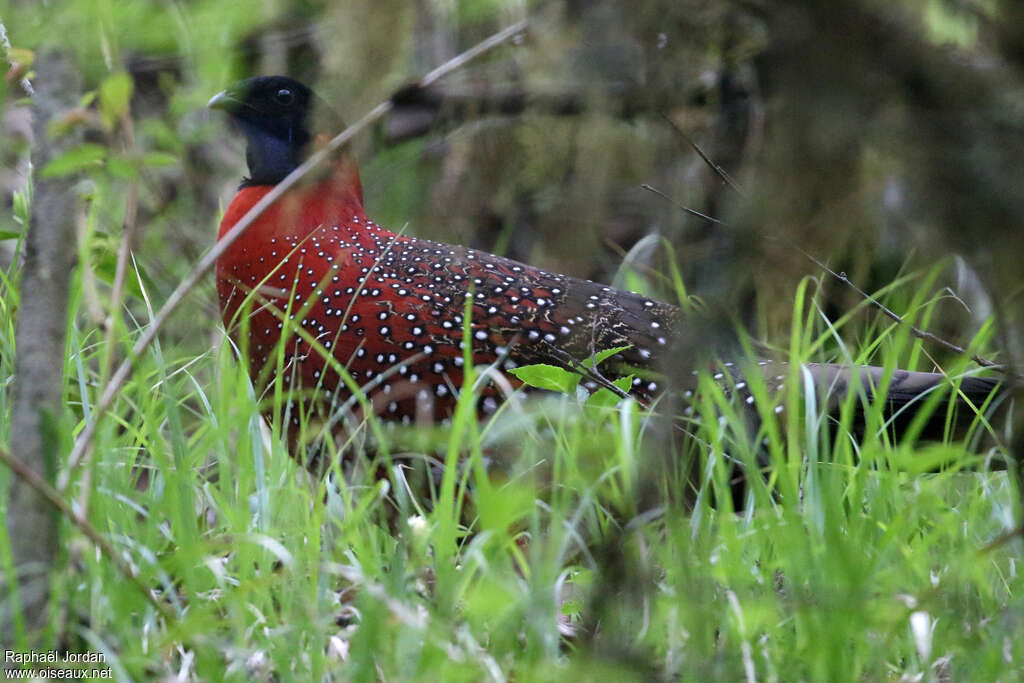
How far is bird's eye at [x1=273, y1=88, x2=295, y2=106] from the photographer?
3898mm

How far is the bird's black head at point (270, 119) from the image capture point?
384 cm

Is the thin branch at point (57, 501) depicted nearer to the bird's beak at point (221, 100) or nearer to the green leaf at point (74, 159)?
the green leaf at point (74, 159)

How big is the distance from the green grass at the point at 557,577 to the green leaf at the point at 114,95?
0.57 meters

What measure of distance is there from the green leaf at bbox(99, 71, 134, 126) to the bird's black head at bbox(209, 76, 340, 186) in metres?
2.20

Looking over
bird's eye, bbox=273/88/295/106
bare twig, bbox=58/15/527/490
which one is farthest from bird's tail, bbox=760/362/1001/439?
bird's eye, bbox=273/88/295/106

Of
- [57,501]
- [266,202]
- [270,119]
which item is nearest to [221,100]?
[270,119]

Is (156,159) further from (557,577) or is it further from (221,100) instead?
(221,100)

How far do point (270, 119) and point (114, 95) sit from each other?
239cm

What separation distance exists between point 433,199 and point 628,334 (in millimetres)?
1047

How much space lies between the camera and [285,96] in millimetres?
3900

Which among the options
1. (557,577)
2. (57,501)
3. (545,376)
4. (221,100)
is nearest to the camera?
(57,501)

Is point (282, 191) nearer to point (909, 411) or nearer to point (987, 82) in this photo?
point (987, 82)

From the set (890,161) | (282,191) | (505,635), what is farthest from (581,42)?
(505,635)

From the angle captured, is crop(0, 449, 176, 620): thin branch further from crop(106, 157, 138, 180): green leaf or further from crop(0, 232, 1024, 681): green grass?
crop(106, 157, 138, 180): green leaf
